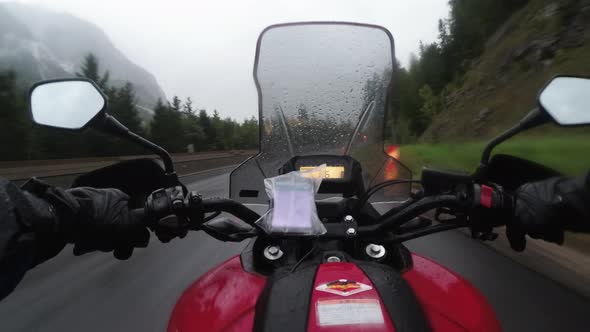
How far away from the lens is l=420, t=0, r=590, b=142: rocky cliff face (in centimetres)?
2458

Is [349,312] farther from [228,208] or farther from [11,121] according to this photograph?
[11,121]

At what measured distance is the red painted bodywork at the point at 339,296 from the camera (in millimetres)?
868

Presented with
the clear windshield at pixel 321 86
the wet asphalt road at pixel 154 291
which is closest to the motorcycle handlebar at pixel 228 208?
the clear windshield at pixel 321 86

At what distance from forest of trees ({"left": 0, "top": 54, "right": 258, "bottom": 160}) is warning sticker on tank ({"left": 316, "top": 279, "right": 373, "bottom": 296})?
1104 mm

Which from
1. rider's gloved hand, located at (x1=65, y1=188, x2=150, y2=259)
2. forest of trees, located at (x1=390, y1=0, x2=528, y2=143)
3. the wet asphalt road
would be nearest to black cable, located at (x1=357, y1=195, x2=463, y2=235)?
rider's gloved hand, located at (x1=65, y1=188, x2=150, y2=259)

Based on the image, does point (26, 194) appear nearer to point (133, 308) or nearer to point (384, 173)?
point (384, 173)

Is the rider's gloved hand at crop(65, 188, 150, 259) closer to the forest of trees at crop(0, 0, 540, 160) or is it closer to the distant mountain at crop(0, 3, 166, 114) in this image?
the forest of trees at crop(0, 0, 540, 160)

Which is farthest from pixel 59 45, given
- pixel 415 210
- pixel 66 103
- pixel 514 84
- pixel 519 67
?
pixel 415 210

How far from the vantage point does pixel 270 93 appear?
7.38 ft

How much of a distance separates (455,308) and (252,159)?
1242 mm

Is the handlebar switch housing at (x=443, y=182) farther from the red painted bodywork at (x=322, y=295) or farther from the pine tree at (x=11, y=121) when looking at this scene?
the pine tree at (x=11, y=121)

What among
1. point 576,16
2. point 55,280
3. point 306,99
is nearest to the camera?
point 306,99

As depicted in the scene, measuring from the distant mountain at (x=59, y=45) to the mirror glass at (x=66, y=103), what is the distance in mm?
86811

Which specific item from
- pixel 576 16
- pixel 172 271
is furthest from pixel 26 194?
pixel 576 16
